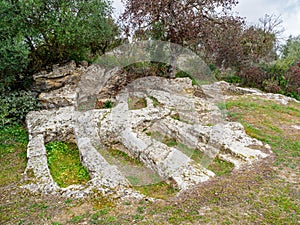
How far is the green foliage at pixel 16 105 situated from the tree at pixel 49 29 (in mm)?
1088

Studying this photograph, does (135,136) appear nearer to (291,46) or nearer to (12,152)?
(12,152)

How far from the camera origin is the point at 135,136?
8531mm

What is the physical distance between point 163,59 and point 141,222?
504 inches

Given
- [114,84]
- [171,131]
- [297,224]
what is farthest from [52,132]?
[297,224]

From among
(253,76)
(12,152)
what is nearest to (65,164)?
(12,152)

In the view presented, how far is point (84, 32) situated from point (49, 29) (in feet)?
5.29

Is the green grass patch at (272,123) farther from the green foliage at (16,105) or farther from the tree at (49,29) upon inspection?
the green foliage at (16,105)

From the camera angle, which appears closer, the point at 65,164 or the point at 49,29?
the point at 65,164

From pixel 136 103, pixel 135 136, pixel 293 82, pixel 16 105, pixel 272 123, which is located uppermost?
pixel 293 82

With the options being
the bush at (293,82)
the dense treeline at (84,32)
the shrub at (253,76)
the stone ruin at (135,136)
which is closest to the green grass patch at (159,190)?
the stone ruin at (135,136)

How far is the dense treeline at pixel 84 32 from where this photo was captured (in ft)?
32.3

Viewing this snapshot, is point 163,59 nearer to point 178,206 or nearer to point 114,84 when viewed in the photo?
point 114,84

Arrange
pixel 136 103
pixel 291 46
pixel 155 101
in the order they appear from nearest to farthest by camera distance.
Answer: pixel 155 101
pixel 136 103
pixel 291 46

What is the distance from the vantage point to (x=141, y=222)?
4.45m
